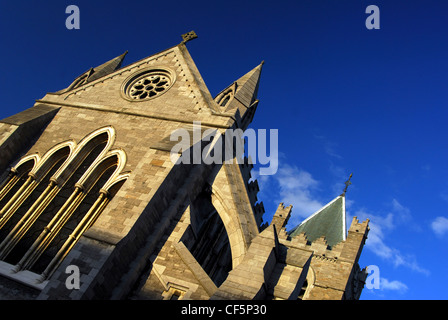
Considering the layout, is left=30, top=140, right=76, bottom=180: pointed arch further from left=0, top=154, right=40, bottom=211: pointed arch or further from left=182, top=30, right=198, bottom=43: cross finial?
left=182, top=30, right=198, bottom=43: cross finial

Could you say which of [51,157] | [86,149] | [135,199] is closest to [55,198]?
[51,157]

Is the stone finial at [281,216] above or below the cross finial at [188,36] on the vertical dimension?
above

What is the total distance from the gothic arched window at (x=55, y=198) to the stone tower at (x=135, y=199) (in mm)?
36

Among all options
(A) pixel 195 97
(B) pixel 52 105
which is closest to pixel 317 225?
(A) pixel 195 97

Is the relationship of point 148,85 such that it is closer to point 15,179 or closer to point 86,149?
point 86,149

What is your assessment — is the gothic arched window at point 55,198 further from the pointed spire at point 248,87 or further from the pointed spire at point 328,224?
the pointed spire at point 328,224

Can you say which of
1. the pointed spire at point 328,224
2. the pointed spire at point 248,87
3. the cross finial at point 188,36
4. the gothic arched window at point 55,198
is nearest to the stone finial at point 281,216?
the pointed spire at point 328,224

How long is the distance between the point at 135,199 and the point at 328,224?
930 inches

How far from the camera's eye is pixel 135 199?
1170 cm

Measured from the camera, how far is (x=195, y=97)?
16000 millimetres

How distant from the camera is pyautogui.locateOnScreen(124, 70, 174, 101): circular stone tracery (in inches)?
667

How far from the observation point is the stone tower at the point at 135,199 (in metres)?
11.0

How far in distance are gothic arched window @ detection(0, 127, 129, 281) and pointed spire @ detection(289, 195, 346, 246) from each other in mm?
20265

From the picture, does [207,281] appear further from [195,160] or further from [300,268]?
[195,160]
